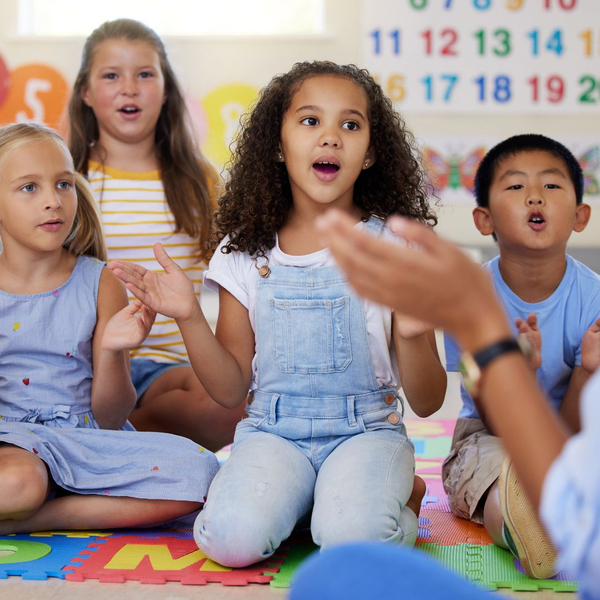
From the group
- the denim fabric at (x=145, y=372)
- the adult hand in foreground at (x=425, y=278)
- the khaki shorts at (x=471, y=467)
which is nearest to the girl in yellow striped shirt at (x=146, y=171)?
the denim fabric at (x=145, y=372)

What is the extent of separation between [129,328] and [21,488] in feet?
0.94

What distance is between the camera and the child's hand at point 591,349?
127cm

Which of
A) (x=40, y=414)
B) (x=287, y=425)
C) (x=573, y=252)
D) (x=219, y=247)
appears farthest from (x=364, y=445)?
(x=573, y=252)

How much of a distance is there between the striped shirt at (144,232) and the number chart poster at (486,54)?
2325 millimetres

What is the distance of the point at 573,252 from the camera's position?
3824 millimetres

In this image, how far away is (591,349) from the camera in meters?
1.28

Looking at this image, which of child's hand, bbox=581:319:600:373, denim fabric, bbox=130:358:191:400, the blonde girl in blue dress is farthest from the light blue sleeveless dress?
child's hand, bbox=581:319:600:373

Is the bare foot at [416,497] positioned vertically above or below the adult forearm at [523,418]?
below

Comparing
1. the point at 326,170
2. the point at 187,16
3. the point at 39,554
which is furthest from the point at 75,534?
the point at 187,16

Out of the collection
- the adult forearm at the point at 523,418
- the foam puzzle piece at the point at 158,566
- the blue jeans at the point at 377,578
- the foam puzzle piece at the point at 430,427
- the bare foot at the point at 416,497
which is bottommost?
the foam puzzle piece at the point at 430,427

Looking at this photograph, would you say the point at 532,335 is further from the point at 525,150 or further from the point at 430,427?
the point at 430,427

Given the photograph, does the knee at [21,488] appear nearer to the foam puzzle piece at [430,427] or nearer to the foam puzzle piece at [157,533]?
the foam puzzle piece at [157,533]

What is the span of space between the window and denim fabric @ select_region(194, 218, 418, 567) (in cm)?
278

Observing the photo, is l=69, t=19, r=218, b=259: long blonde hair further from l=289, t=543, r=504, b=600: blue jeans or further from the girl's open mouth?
l=289, t=543, r=504, b=600: blue jeans
